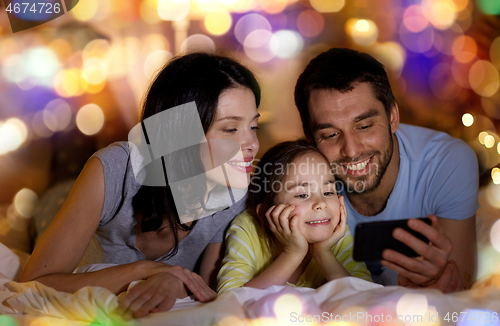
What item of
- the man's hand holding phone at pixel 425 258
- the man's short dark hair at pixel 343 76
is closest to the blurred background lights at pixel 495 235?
the man's hand holding phone at pixel 425 258

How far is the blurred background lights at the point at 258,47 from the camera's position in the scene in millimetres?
1239

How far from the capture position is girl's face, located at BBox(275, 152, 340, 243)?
A: 2.67 feet

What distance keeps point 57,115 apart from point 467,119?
138 centimetres

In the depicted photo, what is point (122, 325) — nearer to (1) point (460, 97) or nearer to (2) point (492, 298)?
Result: (2) point (492, 298)

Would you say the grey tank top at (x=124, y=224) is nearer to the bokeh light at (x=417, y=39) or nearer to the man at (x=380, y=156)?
the man at (x=380, y=156)

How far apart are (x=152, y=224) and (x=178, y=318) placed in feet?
1.27

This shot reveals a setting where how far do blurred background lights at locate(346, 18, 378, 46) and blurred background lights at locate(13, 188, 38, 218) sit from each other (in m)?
1.23

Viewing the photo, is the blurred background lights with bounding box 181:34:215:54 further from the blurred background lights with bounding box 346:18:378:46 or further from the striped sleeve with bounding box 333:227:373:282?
the striped sleeve with bounding box 333:227:373:282

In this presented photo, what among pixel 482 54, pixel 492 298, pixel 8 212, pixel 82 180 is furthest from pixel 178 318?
pixel 482 54

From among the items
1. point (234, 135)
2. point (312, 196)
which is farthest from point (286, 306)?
point (234, 135)

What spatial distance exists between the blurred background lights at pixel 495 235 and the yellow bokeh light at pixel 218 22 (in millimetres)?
1017

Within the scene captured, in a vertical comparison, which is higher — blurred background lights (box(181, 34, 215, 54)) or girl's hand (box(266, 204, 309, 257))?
blurred background lights (box(181, 34, 215, 54))

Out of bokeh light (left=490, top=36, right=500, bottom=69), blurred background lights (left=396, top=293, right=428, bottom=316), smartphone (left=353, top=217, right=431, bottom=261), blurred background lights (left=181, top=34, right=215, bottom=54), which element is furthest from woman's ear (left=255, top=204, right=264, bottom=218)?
bokeh light (left=490, top=36, right=500, bottom=69)

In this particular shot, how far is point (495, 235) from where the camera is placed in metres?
0.93
